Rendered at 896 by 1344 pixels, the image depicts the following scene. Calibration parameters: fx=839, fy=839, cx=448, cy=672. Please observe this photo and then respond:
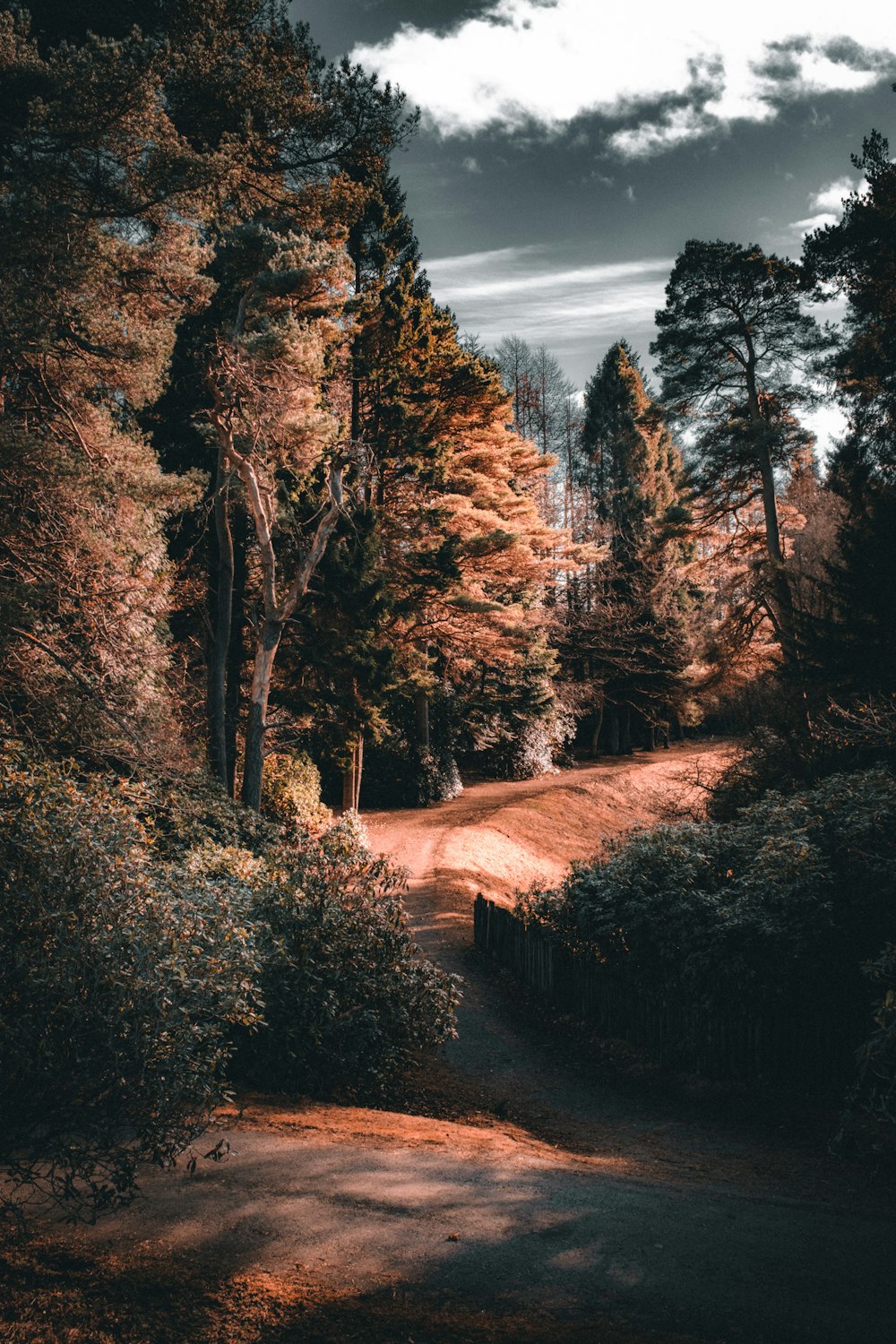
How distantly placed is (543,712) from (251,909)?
22.7 metres

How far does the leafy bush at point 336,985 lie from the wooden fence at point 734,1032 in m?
2.52

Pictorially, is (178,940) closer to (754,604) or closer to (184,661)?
(184,661)

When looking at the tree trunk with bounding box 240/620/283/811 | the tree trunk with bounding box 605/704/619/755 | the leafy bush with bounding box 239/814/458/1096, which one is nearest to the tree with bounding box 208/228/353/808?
the tree trunk with bounding box 240/620/283/811

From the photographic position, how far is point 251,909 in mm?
8406

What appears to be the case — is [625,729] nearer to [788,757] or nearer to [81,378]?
[788,757]

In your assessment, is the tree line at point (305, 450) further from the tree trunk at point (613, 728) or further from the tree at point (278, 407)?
the tree trunk at point (613, 728)

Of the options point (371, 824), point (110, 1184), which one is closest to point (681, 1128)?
point (110, 1184)

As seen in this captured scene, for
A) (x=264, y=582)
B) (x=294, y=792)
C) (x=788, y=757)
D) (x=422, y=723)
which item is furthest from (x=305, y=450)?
(x=422, y=723)

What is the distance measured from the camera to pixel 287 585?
21812 mm

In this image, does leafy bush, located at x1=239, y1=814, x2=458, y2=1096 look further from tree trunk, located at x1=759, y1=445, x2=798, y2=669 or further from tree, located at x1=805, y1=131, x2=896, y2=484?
tree, located at x1=805, y1=131, x2=896, y2=484

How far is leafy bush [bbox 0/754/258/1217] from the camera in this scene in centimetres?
458

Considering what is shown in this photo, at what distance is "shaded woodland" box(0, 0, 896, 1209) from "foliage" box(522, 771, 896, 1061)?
0.18 ft

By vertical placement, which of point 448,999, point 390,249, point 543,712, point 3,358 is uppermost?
point 390,249

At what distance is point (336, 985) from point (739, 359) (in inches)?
915
